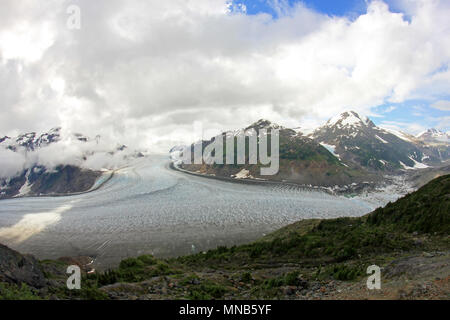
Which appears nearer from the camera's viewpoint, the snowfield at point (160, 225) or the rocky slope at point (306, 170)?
the snowfield at point (160, 225)

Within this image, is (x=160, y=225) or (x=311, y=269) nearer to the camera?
(x=311, y=269)

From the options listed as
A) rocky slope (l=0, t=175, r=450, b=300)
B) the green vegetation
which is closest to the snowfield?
rocky slope (l=0, t=175, r=450, b=300)

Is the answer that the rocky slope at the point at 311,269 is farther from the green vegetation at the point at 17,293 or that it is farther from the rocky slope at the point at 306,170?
the rocky slope at the point at 306,170

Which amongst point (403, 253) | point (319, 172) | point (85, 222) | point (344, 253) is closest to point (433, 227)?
point (403, 253)

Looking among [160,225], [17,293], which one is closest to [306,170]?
[160,225]

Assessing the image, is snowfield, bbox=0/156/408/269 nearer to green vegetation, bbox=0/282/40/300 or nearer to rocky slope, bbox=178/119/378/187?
green vegetation, bbox=0/282/40/300

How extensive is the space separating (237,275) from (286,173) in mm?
148775

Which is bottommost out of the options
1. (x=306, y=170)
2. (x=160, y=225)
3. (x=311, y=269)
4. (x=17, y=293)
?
(x=160, y=225)

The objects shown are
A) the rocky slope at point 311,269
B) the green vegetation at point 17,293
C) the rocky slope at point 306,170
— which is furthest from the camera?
the rocky slope at point 306,170

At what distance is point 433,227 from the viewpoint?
25125mm

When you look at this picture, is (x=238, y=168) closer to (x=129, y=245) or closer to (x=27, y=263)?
(x=129, y=245)

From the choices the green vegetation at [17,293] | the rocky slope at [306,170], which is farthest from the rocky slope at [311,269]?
the rocky slope at [306,170]

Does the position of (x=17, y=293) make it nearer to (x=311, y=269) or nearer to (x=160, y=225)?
(x=311, y=269)
